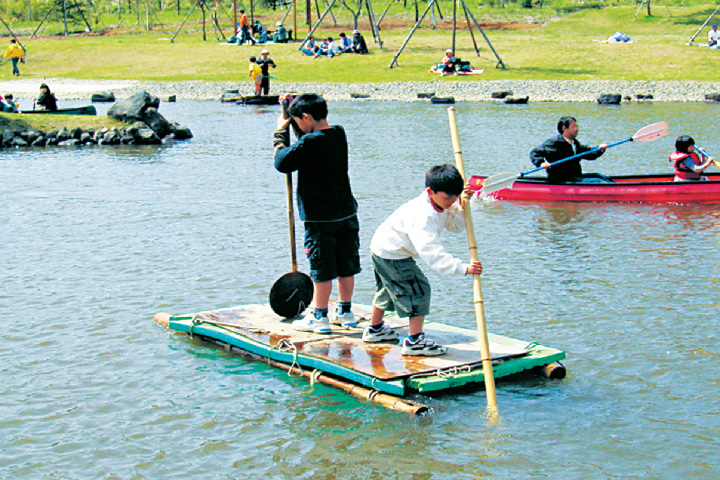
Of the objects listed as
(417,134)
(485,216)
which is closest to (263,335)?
(485,216)

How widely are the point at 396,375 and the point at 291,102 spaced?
2463 mm

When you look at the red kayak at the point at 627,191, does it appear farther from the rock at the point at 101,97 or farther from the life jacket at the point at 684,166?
the rock at the point at 101,97

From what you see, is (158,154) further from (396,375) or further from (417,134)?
(396,375)

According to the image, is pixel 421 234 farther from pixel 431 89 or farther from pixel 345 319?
pixel 431 89

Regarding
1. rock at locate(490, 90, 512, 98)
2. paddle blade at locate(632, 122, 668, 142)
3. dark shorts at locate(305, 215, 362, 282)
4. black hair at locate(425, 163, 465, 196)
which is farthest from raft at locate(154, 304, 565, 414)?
rock at locate(490, 90, 512, 98)

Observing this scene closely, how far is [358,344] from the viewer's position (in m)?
7.23

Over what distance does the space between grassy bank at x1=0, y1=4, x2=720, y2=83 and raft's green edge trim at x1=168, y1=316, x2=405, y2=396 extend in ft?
103

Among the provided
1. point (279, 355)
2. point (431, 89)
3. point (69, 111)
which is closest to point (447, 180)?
point (279, 355)

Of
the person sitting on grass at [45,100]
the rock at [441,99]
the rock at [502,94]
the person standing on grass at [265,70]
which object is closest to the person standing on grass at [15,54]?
the person standing on grass at [265,70]

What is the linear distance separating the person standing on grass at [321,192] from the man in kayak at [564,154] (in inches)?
315

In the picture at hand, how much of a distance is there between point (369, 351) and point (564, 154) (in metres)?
9.12

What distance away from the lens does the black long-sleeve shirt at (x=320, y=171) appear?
721cm

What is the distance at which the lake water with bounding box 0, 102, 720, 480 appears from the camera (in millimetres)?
5938

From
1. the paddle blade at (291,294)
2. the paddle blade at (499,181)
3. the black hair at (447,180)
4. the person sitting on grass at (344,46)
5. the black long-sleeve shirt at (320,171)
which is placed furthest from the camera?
the person sitting on grass at (344,46)
